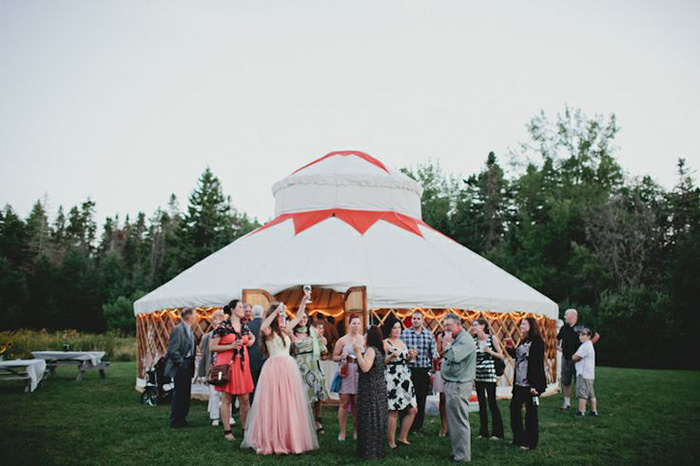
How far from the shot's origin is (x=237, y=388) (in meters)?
5.36

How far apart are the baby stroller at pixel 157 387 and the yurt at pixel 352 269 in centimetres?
103

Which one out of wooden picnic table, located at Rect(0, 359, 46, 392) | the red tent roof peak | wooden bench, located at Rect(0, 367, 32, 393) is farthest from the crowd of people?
the red tent roof peak

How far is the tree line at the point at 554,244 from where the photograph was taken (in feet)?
54.4

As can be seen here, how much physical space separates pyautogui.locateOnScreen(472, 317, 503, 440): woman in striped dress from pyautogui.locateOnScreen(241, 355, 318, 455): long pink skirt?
77.7 inches

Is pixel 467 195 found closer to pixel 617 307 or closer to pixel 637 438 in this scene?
pixel 617 307

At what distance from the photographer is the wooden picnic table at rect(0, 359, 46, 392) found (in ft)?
29.4

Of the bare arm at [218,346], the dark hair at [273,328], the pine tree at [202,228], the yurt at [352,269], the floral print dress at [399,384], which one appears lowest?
the floral print dress at [399,384]

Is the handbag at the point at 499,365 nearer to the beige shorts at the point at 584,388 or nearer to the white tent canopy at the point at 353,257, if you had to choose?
the beige shorts at the point at 584,388

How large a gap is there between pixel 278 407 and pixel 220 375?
2.63 ft

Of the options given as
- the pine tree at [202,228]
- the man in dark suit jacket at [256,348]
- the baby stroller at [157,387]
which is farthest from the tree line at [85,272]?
the man in dark suit jacket at [256,348]

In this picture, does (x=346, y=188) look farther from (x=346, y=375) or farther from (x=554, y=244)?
(x=554, y=244)

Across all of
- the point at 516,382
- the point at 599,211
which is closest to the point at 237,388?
the point at 516,382

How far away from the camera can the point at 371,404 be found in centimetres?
464

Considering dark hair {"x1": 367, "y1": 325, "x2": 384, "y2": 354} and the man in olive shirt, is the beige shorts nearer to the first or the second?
the man in olive shirt
